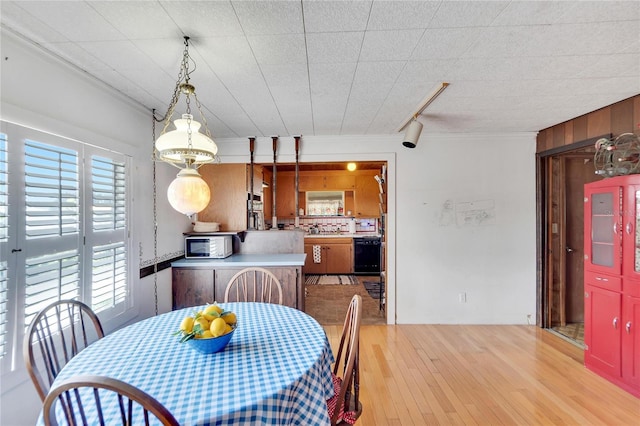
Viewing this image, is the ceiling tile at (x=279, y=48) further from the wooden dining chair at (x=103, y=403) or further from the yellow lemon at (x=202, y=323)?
the wooden dining chair at (x=103, y=403)

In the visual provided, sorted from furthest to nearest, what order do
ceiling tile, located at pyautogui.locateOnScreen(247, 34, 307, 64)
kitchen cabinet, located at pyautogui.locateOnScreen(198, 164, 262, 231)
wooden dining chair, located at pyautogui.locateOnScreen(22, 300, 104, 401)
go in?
kitchen cabinet, located at pyautogui.locateOnScreen(198, 164, 262, 231), ceiling tile, located at pyautogui.locateOnScreen(247, 34, 307, 64), wooden dining chair, located at pyautogui.locateOnScreen(22, 300, 104, 401)

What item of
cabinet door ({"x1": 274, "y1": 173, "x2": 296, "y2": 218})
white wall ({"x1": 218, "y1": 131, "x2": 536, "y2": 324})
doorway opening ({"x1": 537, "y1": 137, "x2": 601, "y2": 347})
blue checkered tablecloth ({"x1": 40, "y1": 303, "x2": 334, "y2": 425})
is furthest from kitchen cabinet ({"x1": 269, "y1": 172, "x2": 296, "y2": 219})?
blue checkered tablecloth ({"x1": 40, "y1": 303, "x2": 334, "y2": 425})

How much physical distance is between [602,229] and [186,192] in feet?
11.1

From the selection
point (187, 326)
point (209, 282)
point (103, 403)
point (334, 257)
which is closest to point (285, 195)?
point (334, 257)

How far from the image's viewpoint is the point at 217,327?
131 cm

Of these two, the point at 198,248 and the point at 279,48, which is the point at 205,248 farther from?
the point at 279,48

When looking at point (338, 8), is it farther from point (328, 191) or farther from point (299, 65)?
point (328, 191)

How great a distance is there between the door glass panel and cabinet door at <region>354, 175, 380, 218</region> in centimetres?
374

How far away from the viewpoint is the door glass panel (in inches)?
93.5

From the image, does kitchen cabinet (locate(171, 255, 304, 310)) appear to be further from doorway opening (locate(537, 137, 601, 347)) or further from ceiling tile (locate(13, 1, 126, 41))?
doorway opening (locate(537, 137, 601, 347))

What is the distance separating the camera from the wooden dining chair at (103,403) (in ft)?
2.63

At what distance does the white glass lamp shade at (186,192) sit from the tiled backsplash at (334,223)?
491cm

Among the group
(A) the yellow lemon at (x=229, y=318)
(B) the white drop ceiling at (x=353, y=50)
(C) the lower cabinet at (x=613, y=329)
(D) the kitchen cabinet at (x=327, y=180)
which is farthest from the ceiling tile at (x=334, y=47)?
(D) the kitchen cabinet at (x=327, y=180)

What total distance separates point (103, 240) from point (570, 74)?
11.9 ft
